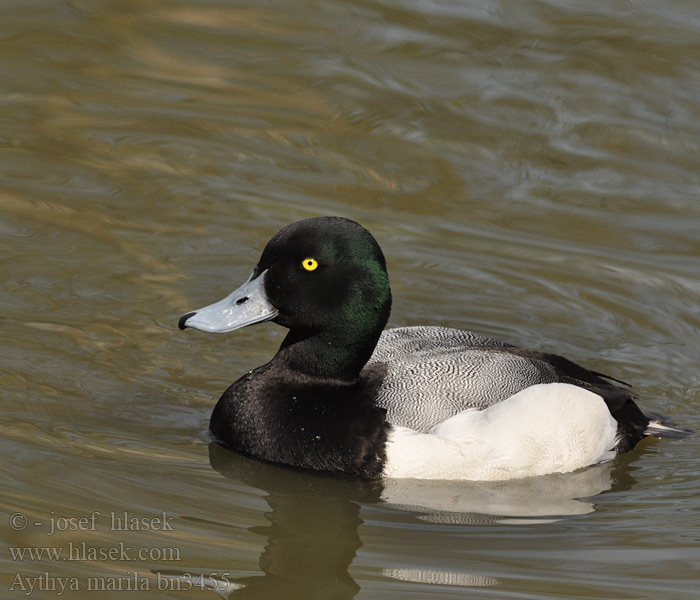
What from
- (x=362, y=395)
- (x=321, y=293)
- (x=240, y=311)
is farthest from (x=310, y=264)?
(x=362, y=395)

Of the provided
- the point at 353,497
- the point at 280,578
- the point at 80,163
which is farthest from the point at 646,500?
the point at 80,163

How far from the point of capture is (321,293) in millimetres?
5820

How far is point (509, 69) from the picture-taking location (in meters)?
10.8

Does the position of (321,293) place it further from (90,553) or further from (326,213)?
(326,213)

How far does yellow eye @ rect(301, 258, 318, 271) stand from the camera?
5754 mm

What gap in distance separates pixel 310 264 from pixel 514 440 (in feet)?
4.17

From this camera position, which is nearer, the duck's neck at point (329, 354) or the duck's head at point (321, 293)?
the duck's head at point (321, 293)

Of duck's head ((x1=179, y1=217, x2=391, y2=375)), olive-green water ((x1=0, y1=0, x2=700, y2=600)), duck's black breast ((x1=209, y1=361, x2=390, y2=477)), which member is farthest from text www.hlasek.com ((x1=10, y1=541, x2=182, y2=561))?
duck's head ((x1=179, y1=217, x2=391, y2=375))

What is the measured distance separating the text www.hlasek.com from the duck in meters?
1.07

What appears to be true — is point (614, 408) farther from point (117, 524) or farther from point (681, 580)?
point (117, 524)

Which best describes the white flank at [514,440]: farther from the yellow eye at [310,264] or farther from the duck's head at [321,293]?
the yellow eye at [310,264]

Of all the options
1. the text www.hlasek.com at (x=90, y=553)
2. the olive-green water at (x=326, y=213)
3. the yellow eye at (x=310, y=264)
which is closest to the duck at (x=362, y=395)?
the yellow eye at (x=310, y=264)

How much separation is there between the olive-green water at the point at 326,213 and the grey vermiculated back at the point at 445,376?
0.37 m

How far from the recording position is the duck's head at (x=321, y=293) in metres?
5.75
